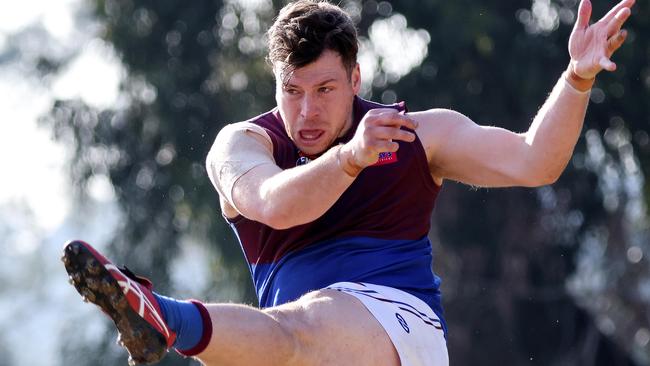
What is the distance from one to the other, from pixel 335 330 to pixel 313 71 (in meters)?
1.02

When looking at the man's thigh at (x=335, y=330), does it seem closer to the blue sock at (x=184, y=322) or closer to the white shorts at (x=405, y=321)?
the white shorts at (x=405, y=321)

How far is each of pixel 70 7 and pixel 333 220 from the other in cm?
1400

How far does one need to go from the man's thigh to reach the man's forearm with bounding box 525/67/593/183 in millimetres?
929

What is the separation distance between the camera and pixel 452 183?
56.0 feet

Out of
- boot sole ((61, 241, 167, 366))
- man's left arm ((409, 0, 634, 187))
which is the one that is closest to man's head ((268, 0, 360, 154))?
man's left arm ((409, 0, 634, 187))

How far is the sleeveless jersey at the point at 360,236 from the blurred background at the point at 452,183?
10583 mm

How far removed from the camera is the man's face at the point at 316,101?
571 cm

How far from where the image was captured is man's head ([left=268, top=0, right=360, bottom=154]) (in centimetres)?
572

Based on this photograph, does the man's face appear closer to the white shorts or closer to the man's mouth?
the man's mouth

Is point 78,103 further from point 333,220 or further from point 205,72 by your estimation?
point 333,220

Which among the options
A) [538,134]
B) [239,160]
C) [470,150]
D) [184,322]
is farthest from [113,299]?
[538,134]

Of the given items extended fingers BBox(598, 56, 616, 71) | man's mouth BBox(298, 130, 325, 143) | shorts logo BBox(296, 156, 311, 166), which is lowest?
shorts logo BBox(296, 156, 311, 166)

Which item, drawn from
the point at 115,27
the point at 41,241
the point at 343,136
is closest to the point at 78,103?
the point at 115,27

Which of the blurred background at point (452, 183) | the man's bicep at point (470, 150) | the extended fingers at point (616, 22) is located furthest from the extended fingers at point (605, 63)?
the blurred background at point (452, 183)
